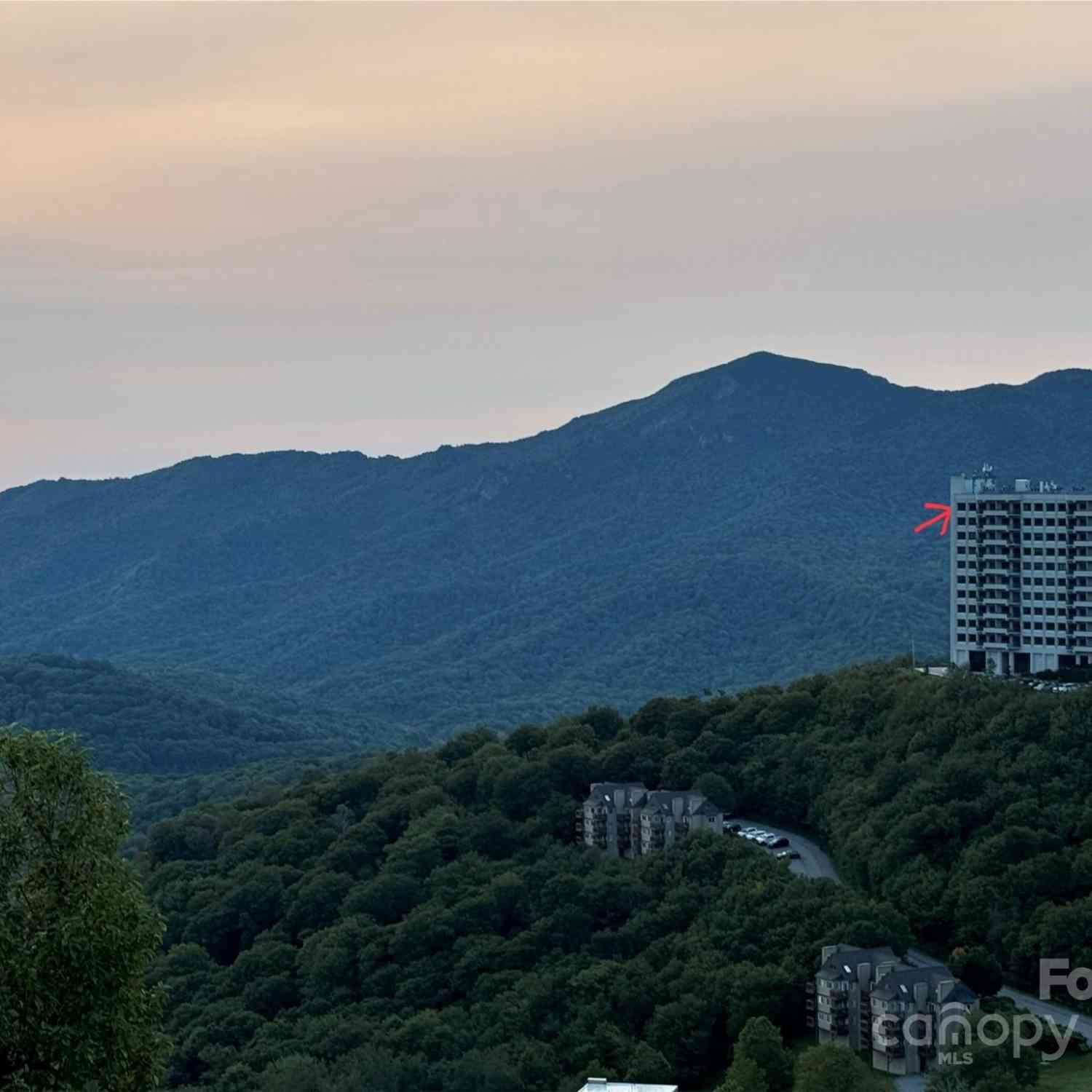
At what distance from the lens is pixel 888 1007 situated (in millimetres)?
32406

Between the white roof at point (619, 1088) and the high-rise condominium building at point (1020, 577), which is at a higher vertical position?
the high-rise condominium building at point (1020, 577)

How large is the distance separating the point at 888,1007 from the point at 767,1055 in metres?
2.26

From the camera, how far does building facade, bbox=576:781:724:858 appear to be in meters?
45.9

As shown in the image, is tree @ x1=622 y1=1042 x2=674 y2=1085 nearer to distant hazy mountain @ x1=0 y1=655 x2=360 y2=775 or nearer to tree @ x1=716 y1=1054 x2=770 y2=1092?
tree @ x1=716 y1=1054 x2=770 y2=1092

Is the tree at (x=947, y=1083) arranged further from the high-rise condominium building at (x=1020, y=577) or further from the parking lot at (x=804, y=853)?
the high-rise condominium building at (x=1020, y=577)

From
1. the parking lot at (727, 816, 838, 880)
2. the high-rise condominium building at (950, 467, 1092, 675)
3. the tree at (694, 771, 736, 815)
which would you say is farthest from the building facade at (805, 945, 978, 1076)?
the high-rise condominium building at (950, 467, 1092, 675)

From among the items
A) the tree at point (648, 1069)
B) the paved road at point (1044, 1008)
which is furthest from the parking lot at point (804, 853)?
the tree at point (648, 1069)

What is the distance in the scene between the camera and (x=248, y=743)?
394 ft

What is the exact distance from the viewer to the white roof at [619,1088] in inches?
1170

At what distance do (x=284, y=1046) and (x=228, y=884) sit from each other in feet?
36.0

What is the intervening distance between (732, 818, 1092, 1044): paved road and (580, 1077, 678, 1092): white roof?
384cm

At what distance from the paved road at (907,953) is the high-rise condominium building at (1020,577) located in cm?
819

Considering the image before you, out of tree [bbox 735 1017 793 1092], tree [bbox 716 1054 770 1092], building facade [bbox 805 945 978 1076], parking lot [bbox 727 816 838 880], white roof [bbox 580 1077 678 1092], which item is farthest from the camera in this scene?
parking lot [bbox 727 816 838 880]

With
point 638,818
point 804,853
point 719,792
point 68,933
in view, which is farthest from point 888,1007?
point 68,933
